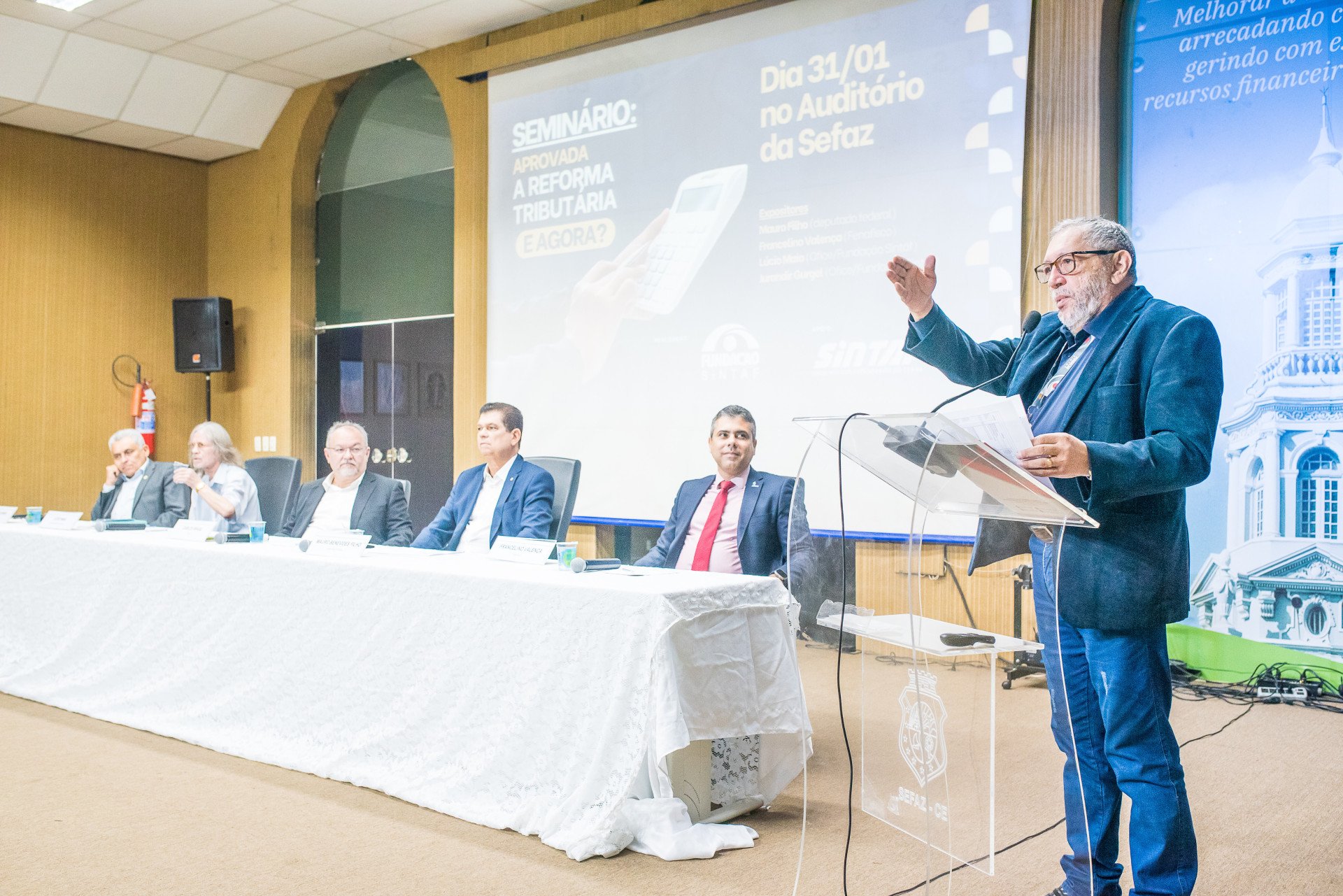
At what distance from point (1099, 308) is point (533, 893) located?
1622mm

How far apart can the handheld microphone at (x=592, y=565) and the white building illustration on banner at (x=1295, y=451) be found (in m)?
2.85

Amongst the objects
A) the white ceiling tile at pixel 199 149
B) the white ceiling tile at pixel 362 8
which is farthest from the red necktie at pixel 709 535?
the white ceiling tile at pixel 199 149

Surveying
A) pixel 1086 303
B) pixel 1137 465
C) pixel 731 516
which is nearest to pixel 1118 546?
pixel 1137 465

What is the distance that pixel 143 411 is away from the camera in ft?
25.7

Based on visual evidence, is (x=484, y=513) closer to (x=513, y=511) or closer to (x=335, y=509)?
(x=513, y=511)

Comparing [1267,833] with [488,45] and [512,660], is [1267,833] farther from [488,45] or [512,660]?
[488,45]

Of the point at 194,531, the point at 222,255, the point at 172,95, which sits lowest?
the point at 194,531

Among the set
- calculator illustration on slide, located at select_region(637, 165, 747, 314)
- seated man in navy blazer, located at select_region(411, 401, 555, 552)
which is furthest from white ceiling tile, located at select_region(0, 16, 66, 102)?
seated man in navy blazer, located at select_region(411, 401, 555, 552)

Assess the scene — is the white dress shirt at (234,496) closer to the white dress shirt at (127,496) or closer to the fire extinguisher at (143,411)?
the white dress shirt at (127,496)

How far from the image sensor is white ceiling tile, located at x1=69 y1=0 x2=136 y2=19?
604cm

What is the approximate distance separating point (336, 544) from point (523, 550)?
709 mm

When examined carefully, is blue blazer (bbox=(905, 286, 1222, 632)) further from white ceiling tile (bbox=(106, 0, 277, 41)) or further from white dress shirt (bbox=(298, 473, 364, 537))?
white ceiling tile (bbox=(106, 0, 277, 41))

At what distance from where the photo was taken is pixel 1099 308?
189 cm

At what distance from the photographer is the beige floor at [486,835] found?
2.05m
